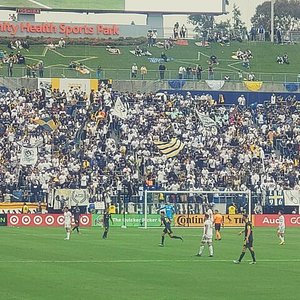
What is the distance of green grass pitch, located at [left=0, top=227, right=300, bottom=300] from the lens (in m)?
33.2

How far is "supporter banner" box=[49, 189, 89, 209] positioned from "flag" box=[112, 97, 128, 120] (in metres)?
13.0

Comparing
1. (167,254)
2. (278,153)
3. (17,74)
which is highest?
(17,74)

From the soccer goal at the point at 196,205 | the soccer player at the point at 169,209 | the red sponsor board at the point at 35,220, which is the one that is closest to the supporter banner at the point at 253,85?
the soccer goal at the point at 196,205

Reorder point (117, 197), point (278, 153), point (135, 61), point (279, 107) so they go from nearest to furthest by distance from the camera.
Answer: point (117, 197)
point (278, 153)
point (279, 107)
point (135, 61)

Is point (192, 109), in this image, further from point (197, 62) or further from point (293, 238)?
point (293, 238)

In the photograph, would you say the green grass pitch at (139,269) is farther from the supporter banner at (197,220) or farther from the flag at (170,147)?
the flag at (170,147)

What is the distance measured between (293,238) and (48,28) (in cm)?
5009

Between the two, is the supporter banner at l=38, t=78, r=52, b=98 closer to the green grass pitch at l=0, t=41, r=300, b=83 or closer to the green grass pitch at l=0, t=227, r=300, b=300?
the green grass pitch at l=0, t=41, r=300, b=83

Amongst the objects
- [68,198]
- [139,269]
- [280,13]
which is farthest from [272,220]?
[280,13]

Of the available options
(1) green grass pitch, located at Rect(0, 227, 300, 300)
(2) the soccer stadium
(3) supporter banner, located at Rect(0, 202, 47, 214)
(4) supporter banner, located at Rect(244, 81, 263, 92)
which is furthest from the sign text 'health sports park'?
(1) green grass pitch, located at Rect(0, 227, 300, 300)

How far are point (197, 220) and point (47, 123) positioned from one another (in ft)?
51.4

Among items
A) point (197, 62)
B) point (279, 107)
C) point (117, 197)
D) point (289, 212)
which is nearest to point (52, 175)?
point (117, 197)

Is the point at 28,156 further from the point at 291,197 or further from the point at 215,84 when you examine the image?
the point at 215,84

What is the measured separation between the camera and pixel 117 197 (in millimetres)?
79188
